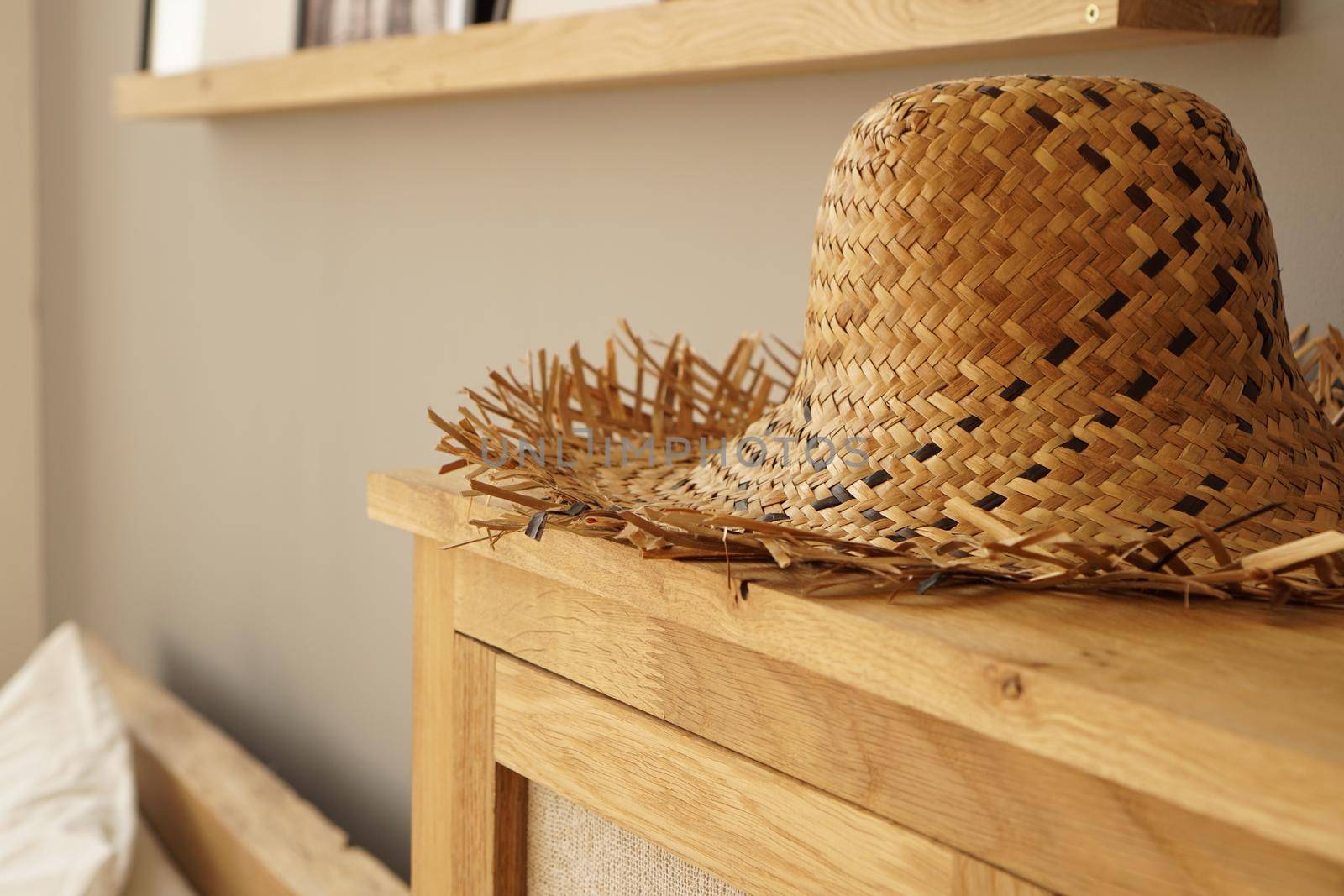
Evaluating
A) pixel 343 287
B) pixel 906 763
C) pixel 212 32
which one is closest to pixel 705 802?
pixel 906 763

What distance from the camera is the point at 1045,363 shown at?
0.38 m

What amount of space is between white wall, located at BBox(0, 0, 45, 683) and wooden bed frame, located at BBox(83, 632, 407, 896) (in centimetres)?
74

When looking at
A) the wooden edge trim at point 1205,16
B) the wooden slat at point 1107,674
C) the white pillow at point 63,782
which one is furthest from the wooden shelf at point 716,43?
the white pillow at point 63,782

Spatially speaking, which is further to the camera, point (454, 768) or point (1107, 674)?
point (454, 768)

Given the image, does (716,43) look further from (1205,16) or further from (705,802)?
(705,802)

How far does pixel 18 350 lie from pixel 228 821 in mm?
1199

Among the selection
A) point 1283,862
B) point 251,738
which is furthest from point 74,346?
point 1283,862

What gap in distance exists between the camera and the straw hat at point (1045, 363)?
361 millimetres

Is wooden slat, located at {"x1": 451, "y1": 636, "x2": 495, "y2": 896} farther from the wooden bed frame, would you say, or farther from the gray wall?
the wooden bed frame

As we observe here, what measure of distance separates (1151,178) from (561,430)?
26 cm

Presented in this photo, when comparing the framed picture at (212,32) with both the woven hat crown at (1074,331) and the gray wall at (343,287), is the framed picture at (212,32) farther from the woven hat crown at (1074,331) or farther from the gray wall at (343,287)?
the woven hat crown at (1074,331)

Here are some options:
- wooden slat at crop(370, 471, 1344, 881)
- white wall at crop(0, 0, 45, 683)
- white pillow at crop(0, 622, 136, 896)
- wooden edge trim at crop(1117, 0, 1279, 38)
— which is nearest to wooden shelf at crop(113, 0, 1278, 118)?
wooden edge trim at crop(1117, 0, 1279, 38)

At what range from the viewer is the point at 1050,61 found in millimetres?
642

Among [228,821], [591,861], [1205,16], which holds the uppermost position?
[1205,16]
